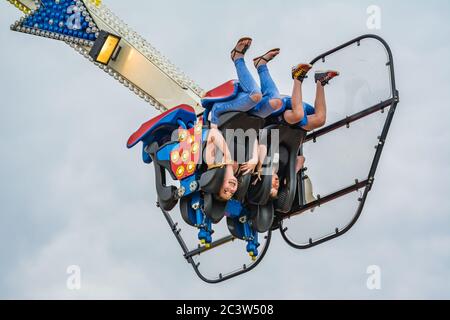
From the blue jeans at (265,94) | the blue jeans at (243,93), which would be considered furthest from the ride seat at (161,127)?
the blue jeans at (265,94)

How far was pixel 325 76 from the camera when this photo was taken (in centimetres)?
1934

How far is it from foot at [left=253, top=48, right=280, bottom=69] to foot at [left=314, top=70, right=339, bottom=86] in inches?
28.3

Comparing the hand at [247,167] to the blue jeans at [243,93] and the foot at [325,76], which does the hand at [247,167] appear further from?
the foot at [325,76]

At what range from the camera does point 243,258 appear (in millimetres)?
20578

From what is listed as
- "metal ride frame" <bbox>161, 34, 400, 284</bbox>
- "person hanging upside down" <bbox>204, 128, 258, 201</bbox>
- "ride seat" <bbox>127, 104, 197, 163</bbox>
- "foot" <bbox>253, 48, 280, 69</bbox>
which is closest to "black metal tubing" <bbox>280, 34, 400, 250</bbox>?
"metal ride frame" <bbox>161, 34, 400, 284</bbox>

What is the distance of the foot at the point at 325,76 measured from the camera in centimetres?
1931

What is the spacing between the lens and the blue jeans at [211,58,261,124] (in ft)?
61.8

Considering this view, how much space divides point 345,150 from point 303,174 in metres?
0.69

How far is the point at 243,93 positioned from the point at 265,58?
1.90 ft

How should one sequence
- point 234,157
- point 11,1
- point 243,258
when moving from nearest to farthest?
1. point 234,157
2. point 243,258
3. point 11,1

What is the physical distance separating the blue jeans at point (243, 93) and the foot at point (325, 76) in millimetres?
914

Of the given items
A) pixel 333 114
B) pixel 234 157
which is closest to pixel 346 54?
pixel 333 114

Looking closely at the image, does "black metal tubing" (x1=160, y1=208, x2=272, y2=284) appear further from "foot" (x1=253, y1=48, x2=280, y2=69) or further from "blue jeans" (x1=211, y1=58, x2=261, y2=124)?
"foot" (x1=253, y1=48, x2=280, y2=69)

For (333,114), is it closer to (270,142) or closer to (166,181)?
(270,142)
